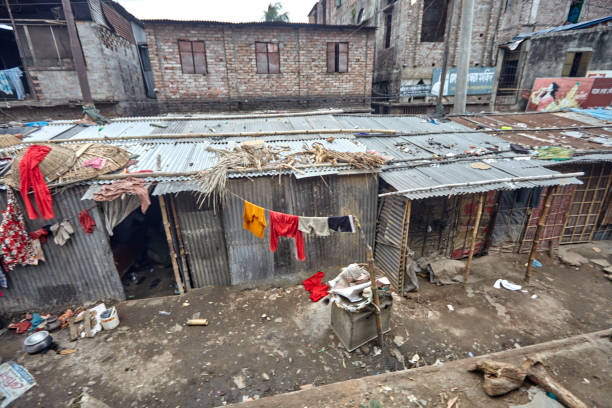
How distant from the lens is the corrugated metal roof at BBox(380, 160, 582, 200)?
6.28 metres

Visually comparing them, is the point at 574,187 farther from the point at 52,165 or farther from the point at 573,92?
the point at 52,165

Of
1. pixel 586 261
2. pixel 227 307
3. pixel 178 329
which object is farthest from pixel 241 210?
pixel 586 261

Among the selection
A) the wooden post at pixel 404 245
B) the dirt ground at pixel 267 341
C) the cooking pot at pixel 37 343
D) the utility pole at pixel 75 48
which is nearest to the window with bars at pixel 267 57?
the utility pole at pixel 75 48

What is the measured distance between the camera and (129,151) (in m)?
7.24

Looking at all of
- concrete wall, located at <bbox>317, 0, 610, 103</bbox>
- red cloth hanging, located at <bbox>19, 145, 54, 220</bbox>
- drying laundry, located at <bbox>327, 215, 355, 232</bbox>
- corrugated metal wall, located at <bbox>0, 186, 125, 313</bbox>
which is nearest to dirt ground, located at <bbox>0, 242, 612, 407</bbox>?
corrugated metal wall, located at <bbox>0, 186, 125, 313</bbox>

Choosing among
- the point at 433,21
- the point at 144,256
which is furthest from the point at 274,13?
the point at 144,256

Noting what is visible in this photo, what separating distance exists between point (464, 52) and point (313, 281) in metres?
11.4

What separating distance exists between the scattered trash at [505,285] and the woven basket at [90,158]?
32.8ft

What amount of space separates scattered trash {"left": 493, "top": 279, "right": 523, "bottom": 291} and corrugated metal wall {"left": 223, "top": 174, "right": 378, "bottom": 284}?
3585 mm

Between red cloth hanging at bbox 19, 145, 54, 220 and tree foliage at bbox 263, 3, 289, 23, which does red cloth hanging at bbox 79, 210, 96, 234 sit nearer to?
red cloth hanging at bbox 19, 145, 54, 220

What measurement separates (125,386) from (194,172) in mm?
4195

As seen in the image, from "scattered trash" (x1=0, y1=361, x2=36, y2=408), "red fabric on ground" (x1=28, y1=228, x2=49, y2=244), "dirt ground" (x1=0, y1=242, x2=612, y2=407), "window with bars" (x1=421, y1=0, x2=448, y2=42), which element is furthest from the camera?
"window with bars" (x1=421, y1=0, x2=448, y2=42)

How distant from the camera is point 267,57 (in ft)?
45.0

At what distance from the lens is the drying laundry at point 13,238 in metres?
5.73
